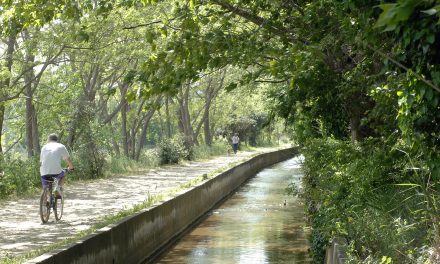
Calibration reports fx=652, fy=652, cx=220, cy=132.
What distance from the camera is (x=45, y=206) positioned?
44.7ft

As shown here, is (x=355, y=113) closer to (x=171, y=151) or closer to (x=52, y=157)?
(x=52, y=157)

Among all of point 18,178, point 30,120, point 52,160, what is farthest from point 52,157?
point 30,120

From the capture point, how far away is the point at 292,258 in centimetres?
1427

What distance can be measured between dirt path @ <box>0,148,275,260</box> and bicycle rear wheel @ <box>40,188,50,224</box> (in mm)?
158

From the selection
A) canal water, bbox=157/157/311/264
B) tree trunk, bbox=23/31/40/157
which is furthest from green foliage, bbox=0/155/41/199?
tree trunk, bbox=23/31/40/157

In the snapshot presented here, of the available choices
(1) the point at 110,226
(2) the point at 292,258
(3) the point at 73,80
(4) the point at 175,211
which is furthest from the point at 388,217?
(3) the point at 73,80

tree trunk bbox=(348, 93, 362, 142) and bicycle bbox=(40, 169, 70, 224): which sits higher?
tree trunk bbox=(348, 93, 362, 142)

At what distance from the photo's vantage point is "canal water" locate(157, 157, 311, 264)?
562 inches

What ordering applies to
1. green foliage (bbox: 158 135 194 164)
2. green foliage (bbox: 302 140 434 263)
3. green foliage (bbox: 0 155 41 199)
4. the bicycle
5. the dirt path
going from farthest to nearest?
green foliage (bbox: 158 135 194 164) → green foliage (bbox: 0 155 41 199) → the bicycle → the dirt path → green foliage (bbox: 302 140 434 263)

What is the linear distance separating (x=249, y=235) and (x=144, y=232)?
465 cm

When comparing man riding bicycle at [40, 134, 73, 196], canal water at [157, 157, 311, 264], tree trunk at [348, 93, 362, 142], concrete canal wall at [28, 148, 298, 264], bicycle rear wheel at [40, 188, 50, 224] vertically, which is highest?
tree trunk at [348, 93, 362, 142]

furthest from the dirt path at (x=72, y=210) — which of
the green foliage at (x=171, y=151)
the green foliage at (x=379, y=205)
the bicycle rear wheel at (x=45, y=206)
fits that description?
the green foliage at (x=171, y=151)

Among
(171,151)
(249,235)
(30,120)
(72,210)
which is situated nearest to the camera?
(72,210)

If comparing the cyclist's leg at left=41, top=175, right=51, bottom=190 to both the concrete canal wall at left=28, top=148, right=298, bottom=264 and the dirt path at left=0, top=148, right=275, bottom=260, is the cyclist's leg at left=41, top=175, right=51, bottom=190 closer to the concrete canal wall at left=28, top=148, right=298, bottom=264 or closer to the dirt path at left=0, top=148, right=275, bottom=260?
the dirt path at left=0, top=148, right=275, bottom=260
